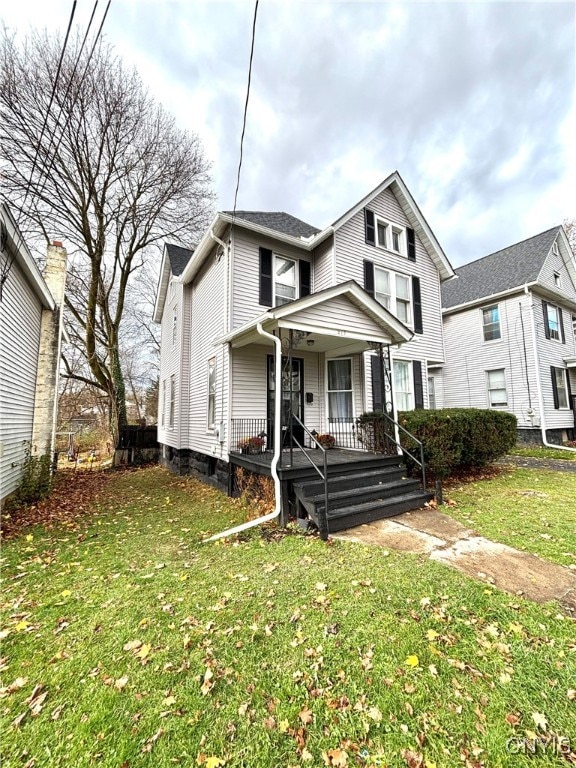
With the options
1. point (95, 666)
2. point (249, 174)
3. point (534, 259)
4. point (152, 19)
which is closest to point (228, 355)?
point (249, 174)

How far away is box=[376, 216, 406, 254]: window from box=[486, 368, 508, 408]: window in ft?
27.5

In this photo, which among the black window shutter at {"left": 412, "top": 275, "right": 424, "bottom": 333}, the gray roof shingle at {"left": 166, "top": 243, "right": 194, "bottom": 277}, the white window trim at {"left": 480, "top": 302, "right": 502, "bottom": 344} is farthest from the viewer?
the white window trim at {"left": 480, "top": 302, "right": 502, "bottom": 344}

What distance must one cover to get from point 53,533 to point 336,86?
9.86m

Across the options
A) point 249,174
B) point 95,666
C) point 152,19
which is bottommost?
point 95,666

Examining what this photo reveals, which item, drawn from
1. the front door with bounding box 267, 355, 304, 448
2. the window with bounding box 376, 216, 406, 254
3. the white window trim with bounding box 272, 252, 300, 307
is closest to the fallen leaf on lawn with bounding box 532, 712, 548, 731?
the front door with bounding box 267, 355, 304, 448

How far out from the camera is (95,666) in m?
2.57

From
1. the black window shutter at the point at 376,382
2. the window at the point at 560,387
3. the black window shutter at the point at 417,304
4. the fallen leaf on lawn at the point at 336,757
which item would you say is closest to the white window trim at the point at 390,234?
the black window shutter at the point at 417,304

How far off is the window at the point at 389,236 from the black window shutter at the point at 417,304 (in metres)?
1.15

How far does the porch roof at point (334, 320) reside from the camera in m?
6.30

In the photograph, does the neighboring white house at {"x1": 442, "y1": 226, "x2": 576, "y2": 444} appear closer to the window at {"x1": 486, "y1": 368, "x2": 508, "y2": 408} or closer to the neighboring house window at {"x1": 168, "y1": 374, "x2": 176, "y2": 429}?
the window at {"x1": 486, "y1": 368, "x2": 508, "y2": 408}

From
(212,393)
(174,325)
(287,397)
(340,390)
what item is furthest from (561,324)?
(174,325)

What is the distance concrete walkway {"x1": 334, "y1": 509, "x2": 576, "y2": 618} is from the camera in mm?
3395

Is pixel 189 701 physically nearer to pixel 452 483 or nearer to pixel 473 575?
pixel 473 575

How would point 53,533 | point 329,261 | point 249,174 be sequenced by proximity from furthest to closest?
point 329,261 → point 249,174 → point 53,533
